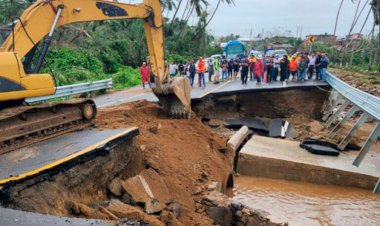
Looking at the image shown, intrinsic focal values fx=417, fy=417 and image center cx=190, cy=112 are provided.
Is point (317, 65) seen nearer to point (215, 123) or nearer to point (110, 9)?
point (215, 123)

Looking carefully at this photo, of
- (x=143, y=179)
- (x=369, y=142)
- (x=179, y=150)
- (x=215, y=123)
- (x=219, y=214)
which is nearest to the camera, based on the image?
(x=143, y=179)

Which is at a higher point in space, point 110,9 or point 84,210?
point 110,9

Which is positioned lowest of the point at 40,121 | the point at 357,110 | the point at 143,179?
the point at 357,110

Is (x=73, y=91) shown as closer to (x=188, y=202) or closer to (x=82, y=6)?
(x=82, y=6)

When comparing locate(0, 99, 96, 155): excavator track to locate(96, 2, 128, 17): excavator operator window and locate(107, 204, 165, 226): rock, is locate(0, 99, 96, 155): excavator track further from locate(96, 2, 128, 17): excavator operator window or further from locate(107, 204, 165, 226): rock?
locate(107, 204, 165, 226): rock

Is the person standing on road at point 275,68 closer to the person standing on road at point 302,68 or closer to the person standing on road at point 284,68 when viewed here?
the person standing on road at point 284,68

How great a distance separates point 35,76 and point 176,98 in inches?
191

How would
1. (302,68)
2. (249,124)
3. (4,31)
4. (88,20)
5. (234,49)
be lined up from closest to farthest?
(4,31) → (88,20) → (249,124) → (302,68) → (234,49)

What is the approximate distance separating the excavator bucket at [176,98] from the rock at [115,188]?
4766 mm

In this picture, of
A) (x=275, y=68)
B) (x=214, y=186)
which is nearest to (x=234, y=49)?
(x=275, y=68)

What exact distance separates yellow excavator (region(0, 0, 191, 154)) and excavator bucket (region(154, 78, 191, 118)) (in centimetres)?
241

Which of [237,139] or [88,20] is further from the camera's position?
[237,139]

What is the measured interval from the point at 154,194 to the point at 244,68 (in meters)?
14.3

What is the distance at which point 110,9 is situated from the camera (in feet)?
31.6
